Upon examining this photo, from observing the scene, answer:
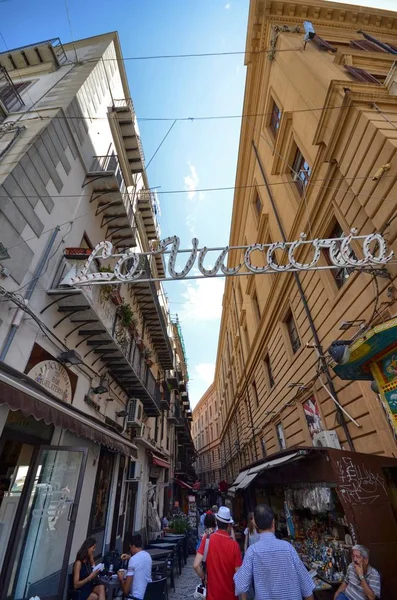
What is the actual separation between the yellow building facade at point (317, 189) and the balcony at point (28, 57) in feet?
29.4

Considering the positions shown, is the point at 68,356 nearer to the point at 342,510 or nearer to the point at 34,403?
the point at 34,403

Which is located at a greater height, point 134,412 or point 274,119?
point 274,119

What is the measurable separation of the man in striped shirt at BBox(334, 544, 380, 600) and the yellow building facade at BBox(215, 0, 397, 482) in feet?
6.69

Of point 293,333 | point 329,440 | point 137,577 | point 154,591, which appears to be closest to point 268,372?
point 293,333

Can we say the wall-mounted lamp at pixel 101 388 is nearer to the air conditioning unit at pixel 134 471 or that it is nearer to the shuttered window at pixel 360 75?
the air conditioning unit at pixel 134 471

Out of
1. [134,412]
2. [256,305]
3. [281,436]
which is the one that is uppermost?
[256,305]

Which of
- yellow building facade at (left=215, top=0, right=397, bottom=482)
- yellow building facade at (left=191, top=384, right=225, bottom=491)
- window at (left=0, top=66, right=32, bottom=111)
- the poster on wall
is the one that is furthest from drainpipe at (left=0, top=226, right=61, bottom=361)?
yellow building facade at (left=191, top=384, right=225, bottom=491)

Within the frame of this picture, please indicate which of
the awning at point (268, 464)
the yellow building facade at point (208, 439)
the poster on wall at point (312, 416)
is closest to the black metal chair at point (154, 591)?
the awning at point (268, 464)

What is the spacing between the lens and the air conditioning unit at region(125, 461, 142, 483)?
11.9 metres

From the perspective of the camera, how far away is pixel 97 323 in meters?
7.75

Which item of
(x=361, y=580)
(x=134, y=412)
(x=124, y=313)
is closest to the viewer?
(x=361, y=580)

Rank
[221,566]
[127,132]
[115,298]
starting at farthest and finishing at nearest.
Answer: [127,132] < [115,298] < [221,566]

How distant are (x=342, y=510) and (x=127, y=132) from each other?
Answer: 14.9 metres

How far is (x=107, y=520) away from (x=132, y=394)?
4478 mm
